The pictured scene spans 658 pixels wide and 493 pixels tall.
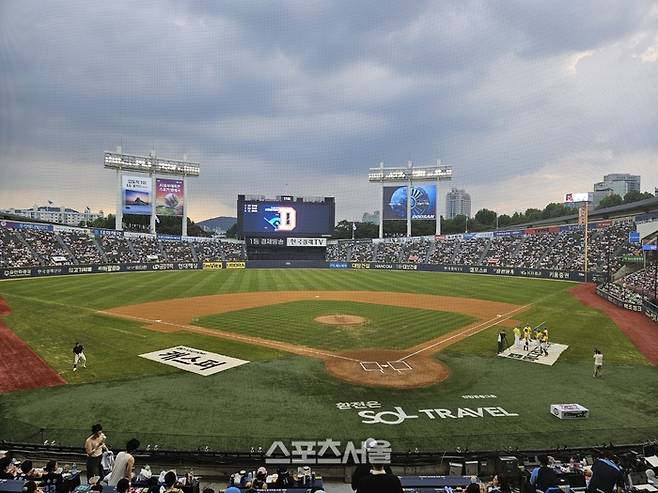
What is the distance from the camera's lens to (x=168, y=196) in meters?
84.1

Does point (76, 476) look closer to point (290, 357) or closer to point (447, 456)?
point (447, 456)

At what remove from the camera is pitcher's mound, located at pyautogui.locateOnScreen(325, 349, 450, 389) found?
1783 centimetres

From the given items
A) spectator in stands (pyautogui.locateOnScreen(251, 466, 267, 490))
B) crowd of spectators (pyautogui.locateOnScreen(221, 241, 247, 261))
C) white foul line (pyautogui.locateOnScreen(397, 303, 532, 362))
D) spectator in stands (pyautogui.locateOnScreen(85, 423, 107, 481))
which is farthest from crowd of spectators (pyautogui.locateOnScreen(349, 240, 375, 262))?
spectator in stands (pyautogui.locateOnScreen(251, 466, 267, 490))

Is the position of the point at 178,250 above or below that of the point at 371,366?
above

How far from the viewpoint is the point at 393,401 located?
1571 cm

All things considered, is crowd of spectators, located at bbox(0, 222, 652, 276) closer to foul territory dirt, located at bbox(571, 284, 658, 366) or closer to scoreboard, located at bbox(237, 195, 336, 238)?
foul territory dirt, located at bbox(571, 284, 658, 366)

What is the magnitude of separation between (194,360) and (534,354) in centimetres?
1684

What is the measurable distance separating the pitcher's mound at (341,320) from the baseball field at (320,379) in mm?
92

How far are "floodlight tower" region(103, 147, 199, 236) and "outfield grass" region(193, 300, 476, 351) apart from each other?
55.3m

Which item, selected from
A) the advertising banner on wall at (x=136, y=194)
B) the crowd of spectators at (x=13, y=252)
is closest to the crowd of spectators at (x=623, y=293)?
the crowd of spectators at (x=13, y=252)

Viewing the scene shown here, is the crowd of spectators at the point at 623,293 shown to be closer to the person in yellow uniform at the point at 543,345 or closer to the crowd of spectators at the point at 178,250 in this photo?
the person in yellow uniform at the point at 543,345

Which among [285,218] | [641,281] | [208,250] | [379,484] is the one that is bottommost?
[641,281]

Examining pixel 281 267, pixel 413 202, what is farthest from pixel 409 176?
pixel 281 267
